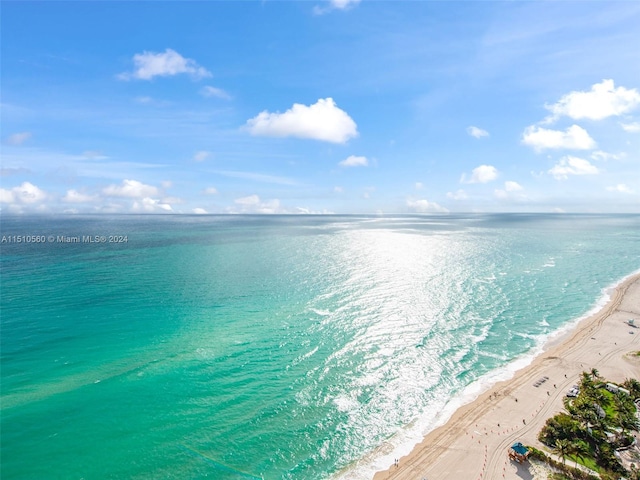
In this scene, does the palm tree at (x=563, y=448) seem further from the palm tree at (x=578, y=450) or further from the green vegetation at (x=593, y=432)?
the palm tree at (x=578, y=450)

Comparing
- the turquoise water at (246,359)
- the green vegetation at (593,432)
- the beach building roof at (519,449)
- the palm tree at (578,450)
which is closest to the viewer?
the green vegetation at (593,432)

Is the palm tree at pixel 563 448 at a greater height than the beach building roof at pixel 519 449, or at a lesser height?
greater

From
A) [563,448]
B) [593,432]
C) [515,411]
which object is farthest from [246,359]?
[593,432]

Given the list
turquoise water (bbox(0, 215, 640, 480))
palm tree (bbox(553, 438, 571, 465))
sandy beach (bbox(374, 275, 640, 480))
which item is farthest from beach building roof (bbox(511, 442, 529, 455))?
turquoise water (bbox(0, 215, 640, 480))

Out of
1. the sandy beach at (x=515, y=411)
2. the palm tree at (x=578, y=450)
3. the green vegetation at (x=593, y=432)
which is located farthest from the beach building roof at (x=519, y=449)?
the palm tree at (x=578, y=450)

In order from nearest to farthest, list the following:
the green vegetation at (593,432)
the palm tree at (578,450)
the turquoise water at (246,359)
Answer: the green vegetation at (593,432) < the palm tree at (578,450) < the turquoise water at (246,359)

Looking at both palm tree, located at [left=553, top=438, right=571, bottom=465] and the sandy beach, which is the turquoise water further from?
palm tree, located at [left=553, top=438, right=571, bottom=465]
